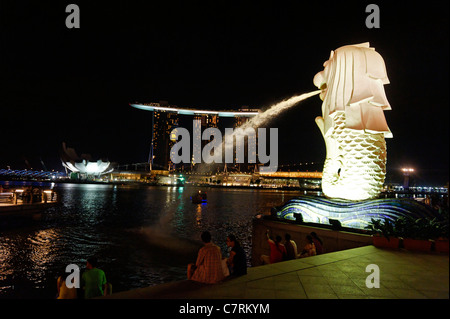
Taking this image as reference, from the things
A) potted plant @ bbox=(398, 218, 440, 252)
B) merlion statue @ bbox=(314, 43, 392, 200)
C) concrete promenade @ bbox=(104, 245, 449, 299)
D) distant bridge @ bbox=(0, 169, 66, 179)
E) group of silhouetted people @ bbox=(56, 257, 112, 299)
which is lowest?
distant bridge @ bbox=(0, 169, 66, 179)

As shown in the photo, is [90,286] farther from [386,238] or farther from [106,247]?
[106,247]

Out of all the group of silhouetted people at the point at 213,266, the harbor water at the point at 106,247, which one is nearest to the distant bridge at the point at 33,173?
the harbor water at the point at 106,247

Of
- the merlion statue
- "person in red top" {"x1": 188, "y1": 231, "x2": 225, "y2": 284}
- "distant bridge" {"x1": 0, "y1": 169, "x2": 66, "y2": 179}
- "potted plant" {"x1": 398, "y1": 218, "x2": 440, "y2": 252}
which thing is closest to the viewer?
"person in red top" {"x1": 188, "y1": 231, "x2": 225, "y2": 284}

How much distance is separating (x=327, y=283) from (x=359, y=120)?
6476 mm

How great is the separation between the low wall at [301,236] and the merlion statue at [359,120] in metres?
2.17

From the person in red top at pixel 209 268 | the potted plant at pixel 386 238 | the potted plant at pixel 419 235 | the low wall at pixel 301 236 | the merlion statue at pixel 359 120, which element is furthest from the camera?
the merlion statue at pixel 359 120

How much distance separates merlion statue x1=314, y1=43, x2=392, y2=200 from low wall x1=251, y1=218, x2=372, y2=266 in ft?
7.10

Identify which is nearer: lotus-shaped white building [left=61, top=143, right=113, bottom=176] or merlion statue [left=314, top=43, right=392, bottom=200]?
merlion statue [left=314, top=43, right=392, bottom=200]

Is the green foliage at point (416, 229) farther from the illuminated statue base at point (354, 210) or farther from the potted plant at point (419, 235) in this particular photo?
the illuminated statue base at point (354, 210)

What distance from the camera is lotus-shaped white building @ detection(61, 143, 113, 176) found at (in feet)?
323

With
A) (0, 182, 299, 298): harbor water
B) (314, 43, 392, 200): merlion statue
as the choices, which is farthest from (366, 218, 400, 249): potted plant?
(0, 182, 299, 298): harbor water

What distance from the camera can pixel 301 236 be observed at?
880cm

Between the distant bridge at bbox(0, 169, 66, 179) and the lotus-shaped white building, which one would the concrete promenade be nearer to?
the lotus-shaped white building

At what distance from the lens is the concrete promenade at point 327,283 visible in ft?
12.7
